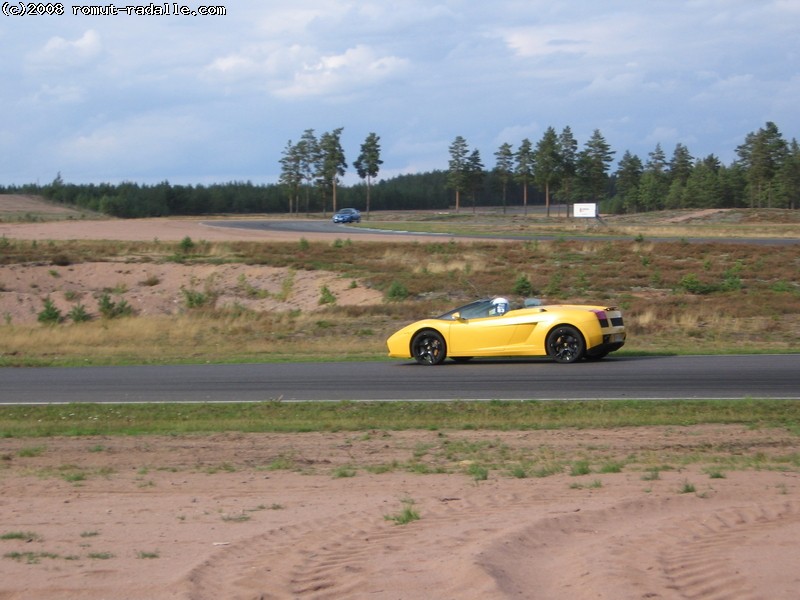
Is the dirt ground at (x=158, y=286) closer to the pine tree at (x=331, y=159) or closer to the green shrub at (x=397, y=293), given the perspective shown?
the green shrub at (x=397, y=293)

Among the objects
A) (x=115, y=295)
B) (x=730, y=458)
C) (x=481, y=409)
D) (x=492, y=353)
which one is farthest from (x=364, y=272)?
(x=730, y=458)

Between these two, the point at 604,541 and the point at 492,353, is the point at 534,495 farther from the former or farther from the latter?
the point at 492,353

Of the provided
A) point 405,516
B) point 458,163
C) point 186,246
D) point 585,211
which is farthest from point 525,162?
point 405,516

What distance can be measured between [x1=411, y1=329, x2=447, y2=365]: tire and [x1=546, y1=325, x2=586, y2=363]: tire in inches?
88.6

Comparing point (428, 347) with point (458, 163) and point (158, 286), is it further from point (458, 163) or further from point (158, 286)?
point (458, 163)

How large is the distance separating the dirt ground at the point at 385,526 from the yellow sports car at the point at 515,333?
23.6 ft

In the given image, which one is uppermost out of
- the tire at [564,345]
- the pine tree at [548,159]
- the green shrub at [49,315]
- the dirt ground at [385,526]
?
the pine tree at [548,159]

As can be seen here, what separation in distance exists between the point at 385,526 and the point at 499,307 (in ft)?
39.2

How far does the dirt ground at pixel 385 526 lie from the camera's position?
17.8 feet

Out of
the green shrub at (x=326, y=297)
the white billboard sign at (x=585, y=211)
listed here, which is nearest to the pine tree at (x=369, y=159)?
the white billboard sign at (x=585, y=211)

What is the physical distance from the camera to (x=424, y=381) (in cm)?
1606

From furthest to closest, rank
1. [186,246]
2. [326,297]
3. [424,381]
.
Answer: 1. [186,246]
2. [326,297]
3. [424,381]

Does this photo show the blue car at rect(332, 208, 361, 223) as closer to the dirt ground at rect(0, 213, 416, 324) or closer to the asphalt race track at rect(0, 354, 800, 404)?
the dirt ground at rect(0, 213, 416, 324)

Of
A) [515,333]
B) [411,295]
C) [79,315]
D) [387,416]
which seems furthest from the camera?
[79,315]
